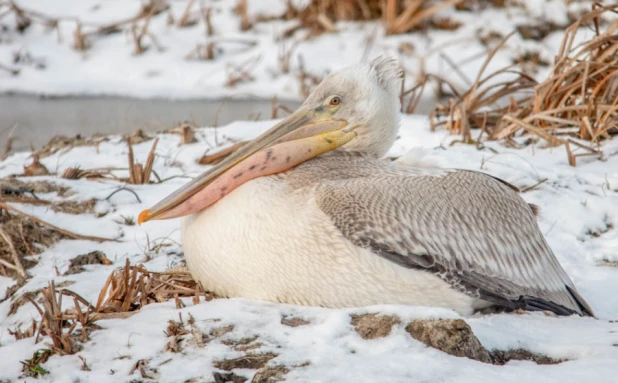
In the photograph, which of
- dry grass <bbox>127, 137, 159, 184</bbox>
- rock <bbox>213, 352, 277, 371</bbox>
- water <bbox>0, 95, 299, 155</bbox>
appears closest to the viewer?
rock <bbox>213, 352, 277, 371</bbox>

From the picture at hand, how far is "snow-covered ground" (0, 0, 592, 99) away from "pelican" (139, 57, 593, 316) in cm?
399

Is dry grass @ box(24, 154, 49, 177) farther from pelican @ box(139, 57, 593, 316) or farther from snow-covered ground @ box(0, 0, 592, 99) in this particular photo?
snow-covered ground @ box(0, 0, 592, 99)

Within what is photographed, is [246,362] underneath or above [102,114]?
above

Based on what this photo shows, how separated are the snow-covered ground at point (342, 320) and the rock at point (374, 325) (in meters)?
0.03

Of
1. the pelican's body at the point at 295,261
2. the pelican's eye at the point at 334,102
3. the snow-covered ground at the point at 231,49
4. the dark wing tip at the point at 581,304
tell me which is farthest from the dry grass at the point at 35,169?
the snow-covered ground at the point at 231,49

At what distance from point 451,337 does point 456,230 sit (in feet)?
1.92

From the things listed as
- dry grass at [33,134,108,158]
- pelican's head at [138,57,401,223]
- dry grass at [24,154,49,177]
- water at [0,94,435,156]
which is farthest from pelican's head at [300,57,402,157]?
water at [0,94,435,156]

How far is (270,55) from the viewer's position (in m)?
8.15

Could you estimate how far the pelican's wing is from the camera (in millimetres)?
2992

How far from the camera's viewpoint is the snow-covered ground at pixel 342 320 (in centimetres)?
255

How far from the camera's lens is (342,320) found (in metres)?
2.82

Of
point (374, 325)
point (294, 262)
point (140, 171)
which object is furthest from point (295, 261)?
point (140, 171)

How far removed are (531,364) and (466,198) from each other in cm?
77

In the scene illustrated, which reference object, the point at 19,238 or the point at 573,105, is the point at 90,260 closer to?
the point at 19,238
